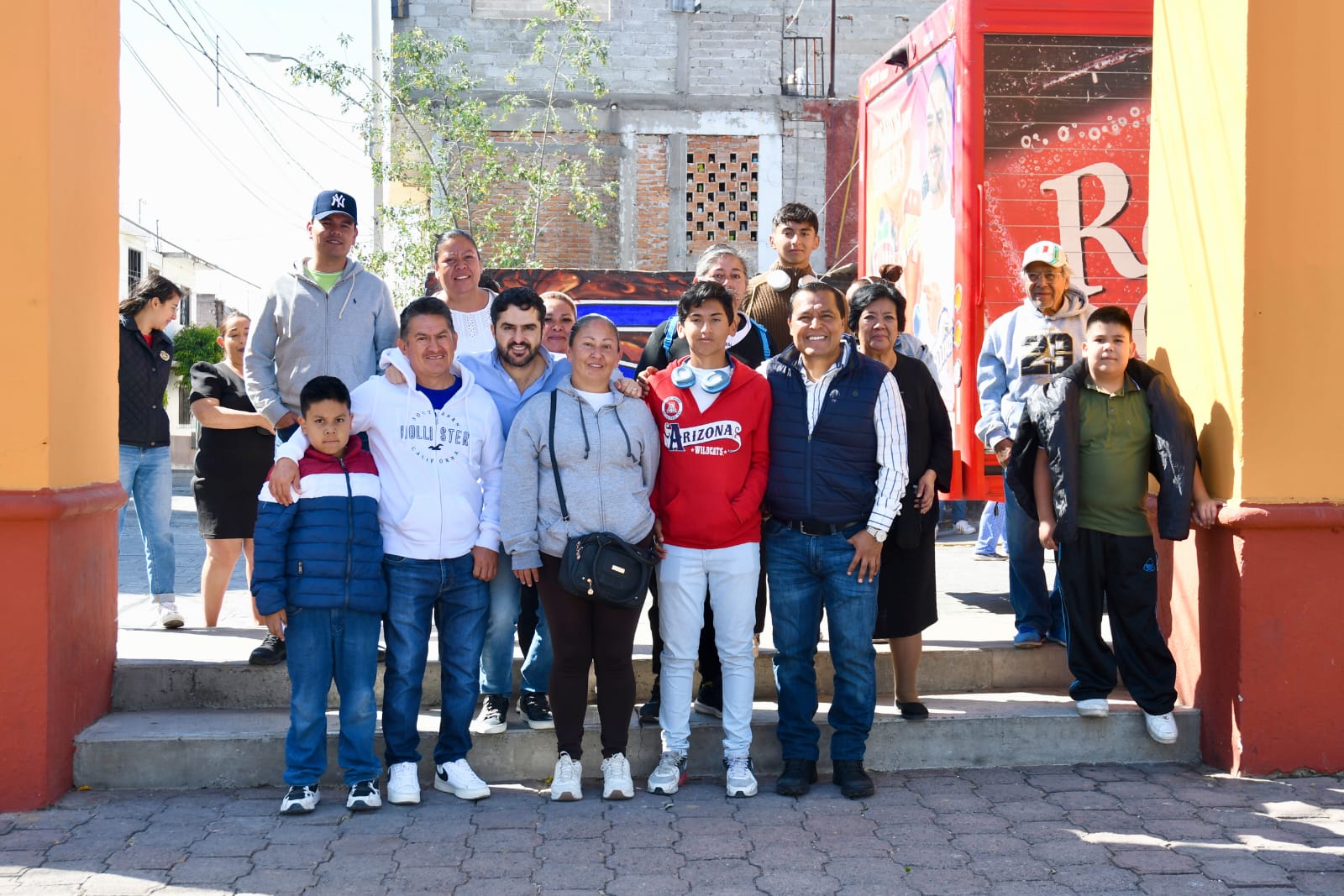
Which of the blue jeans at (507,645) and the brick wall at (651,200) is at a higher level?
the brick wall at (651,200)

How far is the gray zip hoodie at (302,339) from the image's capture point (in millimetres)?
5137

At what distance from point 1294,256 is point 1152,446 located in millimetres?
880

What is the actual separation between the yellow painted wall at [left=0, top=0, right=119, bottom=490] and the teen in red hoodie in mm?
2171

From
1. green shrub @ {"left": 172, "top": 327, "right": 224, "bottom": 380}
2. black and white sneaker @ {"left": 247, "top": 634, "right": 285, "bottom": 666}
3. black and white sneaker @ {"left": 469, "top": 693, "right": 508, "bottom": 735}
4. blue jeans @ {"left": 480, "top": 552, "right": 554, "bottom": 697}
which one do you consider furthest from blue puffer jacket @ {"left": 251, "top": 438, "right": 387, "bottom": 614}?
green shrub @ {"left": 172, "top": 327, "right": 224, "bottom": 380}

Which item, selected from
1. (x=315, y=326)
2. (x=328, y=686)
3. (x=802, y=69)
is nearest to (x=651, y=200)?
(x=802, y=69)

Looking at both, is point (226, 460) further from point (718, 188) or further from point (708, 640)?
point (718, 188)

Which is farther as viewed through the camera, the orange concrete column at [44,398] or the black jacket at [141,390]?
the black jacket at [141,390]

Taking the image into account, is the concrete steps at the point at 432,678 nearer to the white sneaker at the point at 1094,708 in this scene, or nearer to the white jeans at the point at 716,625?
the white sneaker at the point at 1094,708

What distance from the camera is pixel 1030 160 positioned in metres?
6.46

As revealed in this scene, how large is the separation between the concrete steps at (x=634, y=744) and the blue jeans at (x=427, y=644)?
0.75 feet

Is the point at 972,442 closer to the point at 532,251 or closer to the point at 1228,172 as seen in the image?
the point at 1228,172

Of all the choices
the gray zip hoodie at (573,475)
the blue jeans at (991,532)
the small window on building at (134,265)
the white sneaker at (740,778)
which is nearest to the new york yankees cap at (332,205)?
the gray zip hoodie at (573,475)

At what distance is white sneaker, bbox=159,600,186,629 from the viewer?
622 centimetres

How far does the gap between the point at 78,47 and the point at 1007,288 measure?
14.2 feet
